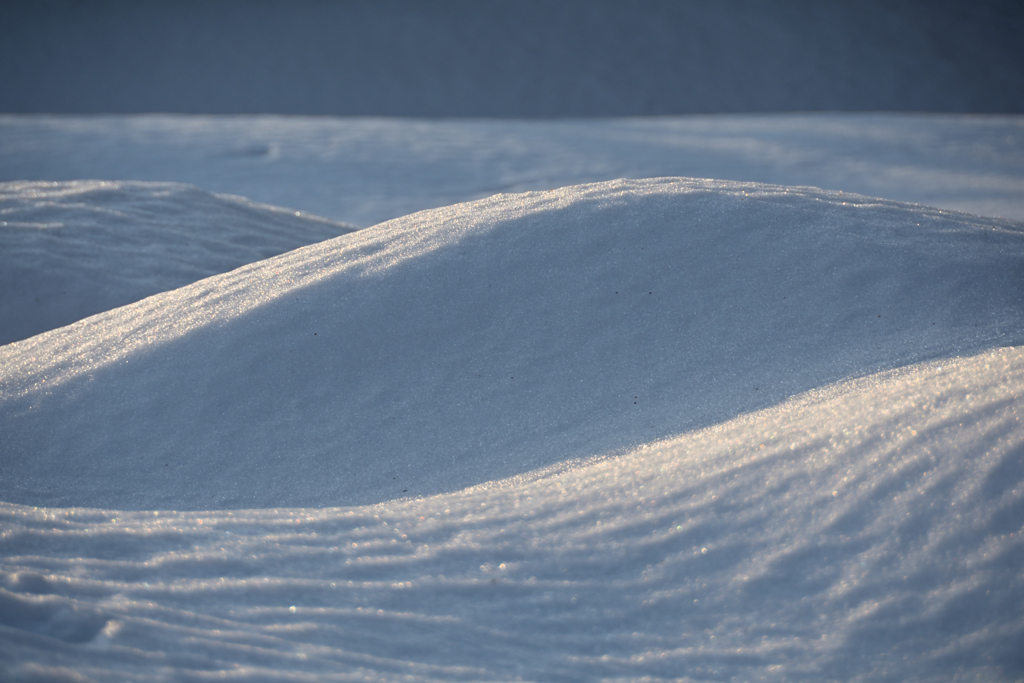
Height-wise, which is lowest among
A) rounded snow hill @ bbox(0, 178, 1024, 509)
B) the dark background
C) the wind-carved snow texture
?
the wind-carved snow texture

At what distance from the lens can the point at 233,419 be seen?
5.93 ft

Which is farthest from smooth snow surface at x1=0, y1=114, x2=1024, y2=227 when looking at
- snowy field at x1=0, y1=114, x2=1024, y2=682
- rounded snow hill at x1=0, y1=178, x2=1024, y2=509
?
rounded snow hill at x1=0, y1=178, x2=1024, y2=509

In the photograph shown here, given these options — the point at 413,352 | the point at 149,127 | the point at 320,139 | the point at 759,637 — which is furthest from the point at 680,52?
the point at 759,637

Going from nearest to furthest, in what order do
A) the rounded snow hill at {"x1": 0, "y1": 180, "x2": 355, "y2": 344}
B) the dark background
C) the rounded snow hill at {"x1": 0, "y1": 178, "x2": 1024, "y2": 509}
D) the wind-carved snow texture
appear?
the wind-carved snow texture
the rounded snow hill at {"x1": 0, "y1": 178, "x2": 1024, "y2": 509}
the rounded snow hill at {"x1": 0, "y1": 180, "x2": 355, "y2": 344}
the dark background

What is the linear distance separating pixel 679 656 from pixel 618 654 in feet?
0.31

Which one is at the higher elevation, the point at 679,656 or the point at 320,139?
the point at 320,139

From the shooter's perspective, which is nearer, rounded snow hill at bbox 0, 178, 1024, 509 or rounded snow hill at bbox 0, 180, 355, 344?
rounded snow hill at bbox 0, 178, 1024, 509

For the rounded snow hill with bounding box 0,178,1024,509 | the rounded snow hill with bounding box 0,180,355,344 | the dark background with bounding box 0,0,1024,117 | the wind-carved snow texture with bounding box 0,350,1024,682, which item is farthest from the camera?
the dark background with bounding box 0,0,1024,117

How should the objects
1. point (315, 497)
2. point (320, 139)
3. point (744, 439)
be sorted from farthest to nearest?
point (320, 139)
point (315, 497)
point (744, 439)

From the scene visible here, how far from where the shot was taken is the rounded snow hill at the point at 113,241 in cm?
288

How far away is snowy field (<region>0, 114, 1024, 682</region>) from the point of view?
1.13m

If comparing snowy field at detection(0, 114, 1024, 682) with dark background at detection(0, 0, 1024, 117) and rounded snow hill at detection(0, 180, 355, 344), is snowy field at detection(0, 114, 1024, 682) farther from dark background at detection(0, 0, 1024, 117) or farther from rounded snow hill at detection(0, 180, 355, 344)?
dark background at detection(0, 0, 1024, 117)

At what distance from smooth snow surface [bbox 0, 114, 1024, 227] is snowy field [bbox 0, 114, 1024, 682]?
105 inches

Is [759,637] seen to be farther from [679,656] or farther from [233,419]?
[233,419]
